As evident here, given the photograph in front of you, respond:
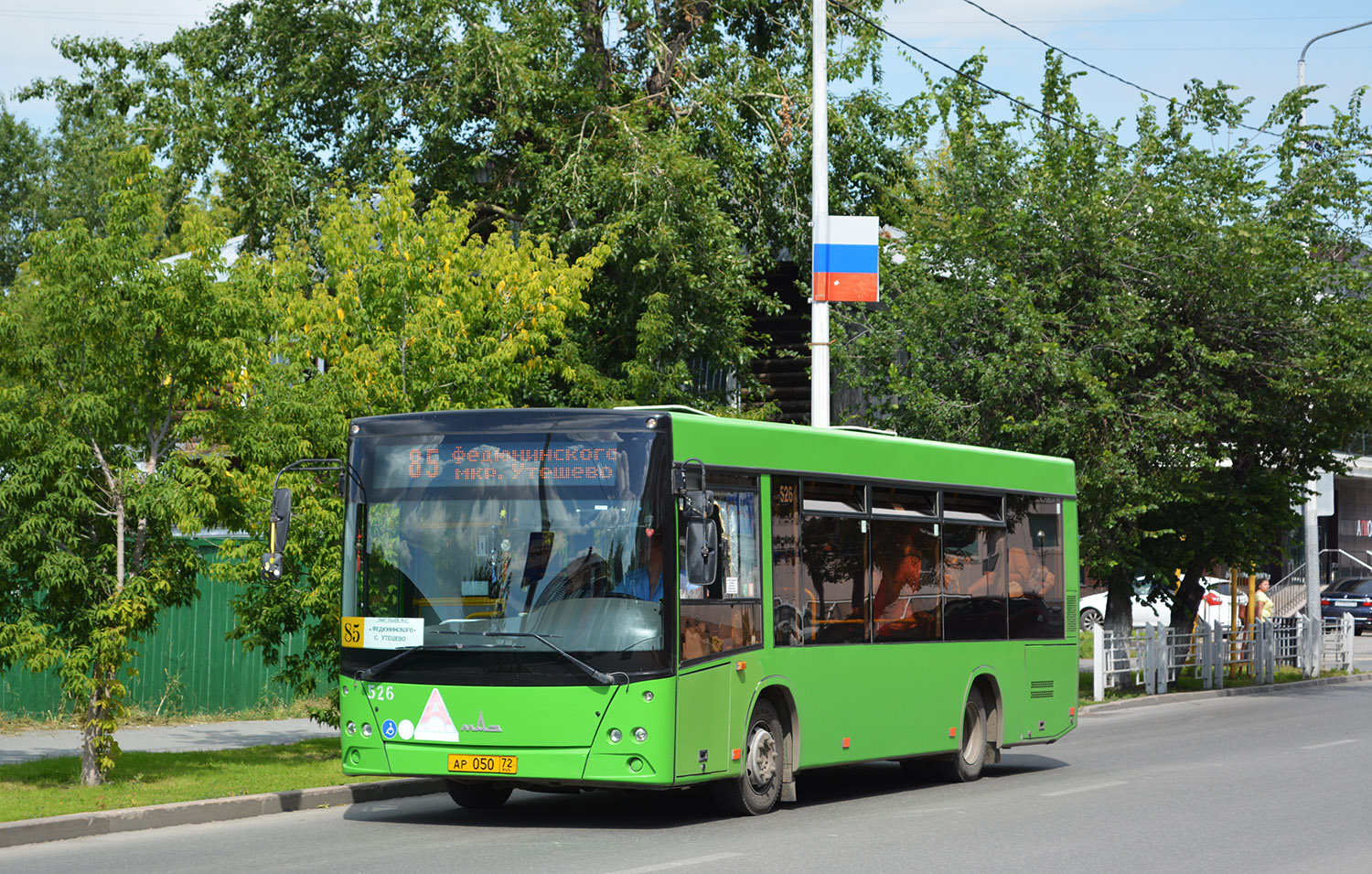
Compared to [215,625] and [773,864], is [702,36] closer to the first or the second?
[215,625]

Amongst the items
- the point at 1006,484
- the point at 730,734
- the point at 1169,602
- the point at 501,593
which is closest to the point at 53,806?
the point at 501,593

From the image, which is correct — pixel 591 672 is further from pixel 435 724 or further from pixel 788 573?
pixel 788 573

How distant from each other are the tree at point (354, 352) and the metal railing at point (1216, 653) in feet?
36.5

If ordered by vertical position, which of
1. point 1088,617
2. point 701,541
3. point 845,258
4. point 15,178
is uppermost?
point 15,178

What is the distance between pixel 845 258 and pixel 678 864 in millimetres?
10251

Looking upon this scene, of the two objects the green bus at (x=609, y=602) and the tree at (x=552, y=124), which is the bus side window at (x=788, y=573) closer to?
the green bus at (x=609, y=602)

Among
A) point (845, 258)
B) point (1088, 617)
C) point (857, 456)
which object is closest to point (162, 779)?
point (857, 456)

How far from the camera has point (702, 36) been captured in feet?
86.1

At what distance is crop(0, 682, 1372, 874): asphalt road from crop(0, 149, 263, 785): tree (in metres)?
2.21

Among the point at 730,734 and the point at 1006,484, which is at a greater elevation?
the point at 1006,484

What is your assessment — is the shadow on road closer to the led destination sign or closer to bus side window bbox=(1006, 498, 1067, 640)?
bus side window bbox=(1006, 498, 1067, 640)

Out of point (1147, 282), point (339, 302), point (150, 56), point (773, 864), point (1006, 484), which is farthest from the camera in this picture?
point (150, 56)

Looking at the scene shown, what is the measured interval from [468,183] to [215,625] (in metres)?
8.68

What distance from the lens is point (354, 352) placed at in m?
15.8
